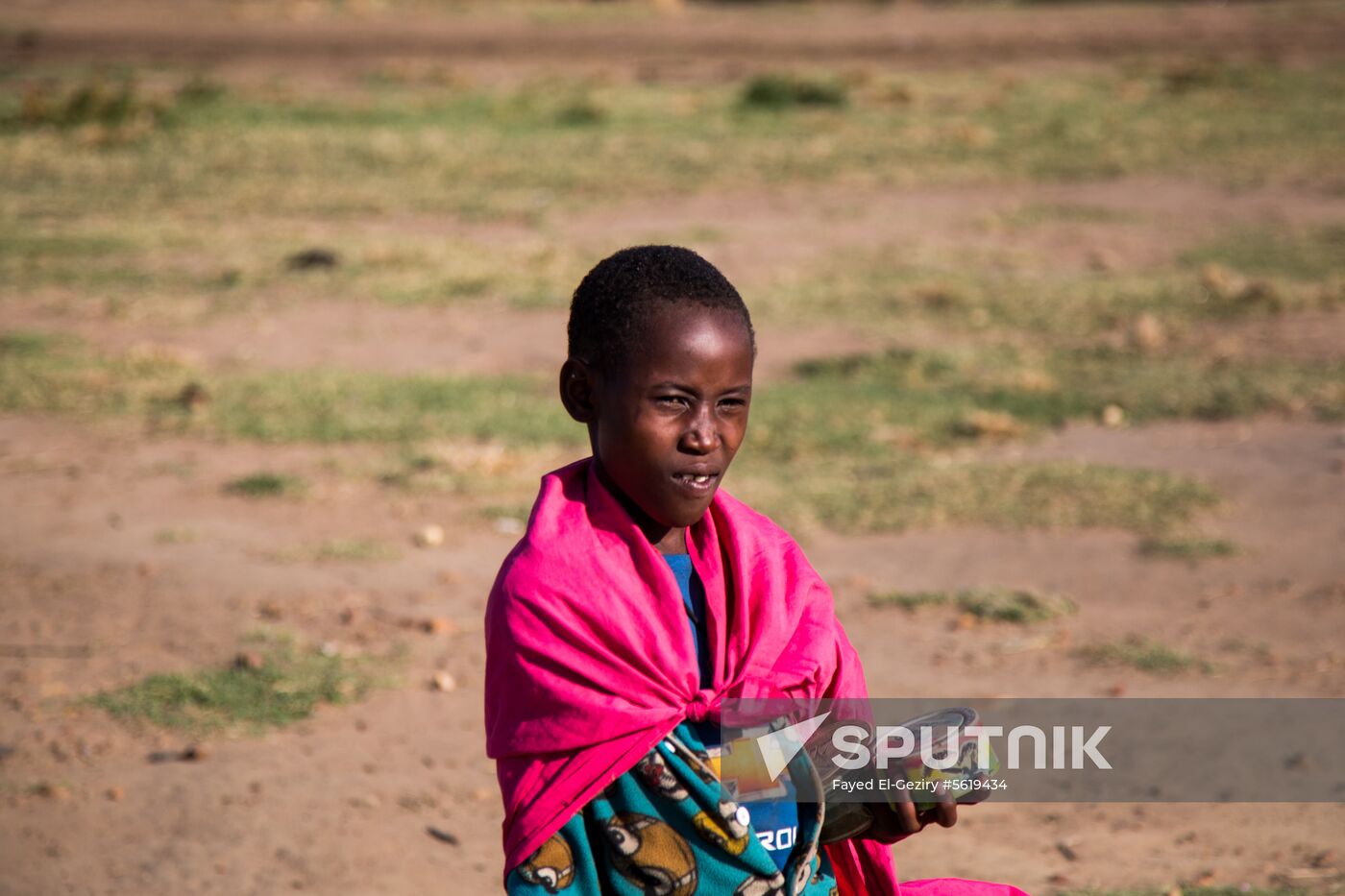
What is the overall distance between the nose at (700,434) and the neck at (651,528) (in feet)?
0.46

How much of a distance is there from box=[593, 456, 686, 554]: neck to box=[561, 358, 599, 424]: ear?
7cm

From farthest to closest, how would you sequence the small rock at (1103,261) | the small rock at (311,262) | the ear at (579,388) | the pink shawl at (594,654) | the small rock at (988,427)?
the small rock at (311,262) → the small rock at (1103,261) → the small rock at (988,427) → the ear at (579,388) → the pink shawl at (594,654)

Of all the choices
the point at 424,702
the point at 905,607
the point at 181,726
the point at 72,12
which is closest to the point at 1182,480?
the point at 905,607

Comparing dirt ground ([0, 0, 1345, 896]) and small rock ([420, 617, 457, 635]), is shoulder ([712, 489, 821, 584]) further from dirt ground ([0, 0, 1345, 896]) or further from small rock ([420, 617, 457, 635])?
small rock ([420, 617, 457, 635])

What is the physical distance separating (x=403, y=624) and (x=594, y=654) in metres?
3.41

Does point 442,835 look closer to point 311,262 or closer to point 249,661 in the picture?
point 249,661

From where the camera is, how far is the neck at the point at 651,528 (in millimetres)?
2258

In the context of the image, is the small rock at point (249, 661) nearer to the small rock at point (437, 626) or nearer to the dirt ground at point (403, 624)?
the dirt ground at point (403, 624)

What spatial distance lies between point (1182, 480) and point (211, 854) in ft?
14.2

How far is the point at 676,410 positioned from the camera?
218 cm

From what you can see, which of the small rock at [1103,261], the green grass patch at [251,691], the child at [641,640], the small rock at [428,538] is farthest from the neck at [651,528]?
the small rock at [1103,261]

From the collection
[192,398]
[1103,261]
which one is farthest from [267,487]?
[1103,261]

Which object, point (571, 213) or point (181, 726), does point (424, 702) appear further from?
point (571, 213)

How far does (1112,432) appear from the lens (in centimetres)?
737
